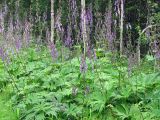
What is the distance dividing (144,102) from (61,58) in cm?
413

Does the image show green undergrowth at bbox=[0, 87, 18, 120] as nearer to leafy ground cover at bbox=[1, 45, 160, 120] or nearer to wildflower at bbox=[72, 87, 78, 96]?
leafy ground cover at bbox=[1, 45, 160, 120]

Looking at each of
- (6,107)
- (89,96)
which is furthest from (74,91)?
(6,107)

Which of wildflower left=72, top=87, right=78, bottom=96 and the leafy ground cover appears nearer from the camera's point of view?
the leafy ground cover

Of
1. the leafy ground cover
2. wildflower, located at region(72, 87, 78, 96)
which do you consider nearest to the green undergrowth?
the leafy ground cover

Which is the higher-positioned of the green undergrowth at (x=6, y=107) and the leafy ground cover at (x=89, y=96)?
the leafy ground cover at (x=89, y=96)

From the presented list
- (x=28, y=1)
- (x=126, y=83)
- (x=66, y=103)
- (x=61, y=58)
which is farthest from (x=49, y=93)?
(x=28, y=1)

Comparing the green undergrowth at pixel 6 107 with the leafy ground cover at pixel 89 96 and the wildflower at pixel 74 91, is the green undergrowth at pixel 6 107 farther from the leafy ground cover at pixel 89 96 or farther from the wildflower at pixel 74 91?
the wildflower at pixel 74 91

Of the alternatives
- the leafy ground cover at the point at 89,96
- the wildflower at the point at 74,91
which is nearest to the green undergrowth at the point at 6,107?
the leafy ground cover at the point at 89,96

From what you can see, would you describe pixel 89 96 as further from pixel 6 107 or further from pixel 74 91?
pixel 6 107

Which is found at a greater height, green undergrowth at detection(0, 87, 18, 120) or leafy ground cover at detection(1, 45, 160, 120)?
leafy ground cover at detection(1, 45, 160, 120)

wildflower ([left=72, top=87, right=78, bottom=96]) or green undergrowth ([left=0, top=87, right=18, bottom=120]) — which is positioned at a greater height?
wildflower ([left=72, top=87, right=78, bottom=96])

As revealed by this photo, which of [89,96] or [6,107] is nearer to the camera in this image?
[89,96]

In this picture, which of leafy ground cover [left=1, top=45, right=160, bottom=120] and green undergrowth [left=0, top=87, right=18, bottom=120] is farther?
green undergrowth [left=0, top=87, right=18, bottom=120]

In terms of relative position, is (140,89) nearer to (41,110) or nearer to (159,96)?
(159,96)
